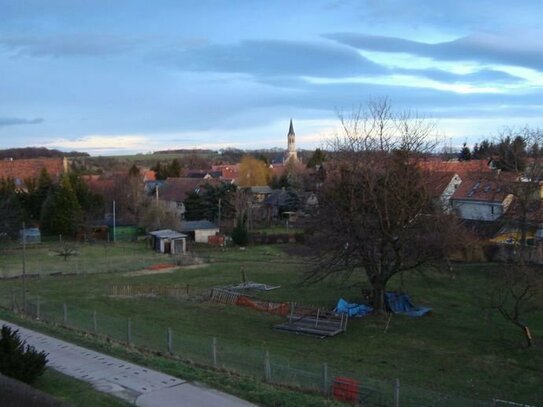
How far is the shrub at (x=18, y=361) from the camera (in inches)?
510

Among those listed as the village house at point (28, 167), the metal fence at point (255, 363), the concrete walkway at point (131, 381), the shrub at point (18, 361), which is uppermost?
the village house at point (28, 167)

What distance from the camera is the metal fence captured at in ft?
50.9

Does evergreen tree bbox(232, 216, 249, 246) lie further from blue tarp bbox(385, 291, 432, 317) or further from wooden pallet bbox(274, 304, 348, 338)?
wooden pallet bbox(274, 304, 348, 338)

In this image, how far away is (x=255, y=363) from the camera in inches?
766

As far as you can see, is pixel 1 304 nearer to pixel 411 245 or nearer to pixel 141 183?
pixel 411 245

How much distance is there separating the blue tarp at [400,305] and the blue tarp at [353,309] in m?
1.04

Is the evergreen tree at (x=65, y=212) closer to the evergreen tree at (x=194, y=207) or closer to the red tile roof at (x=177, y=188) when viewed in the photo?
the evergreen tree at (x=194, y=207)

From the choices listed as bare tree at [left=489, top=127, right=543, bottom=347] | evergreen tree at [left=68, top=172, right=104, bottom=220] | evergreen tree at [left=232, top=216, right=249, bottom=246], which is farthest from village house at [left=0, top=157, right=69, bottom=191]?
bare tree at [left=489, top=127, right=543, bottom=347]

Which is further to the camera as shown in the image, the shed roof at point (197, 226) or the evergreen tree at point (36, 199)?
the evergreen tree at point (36, 199)

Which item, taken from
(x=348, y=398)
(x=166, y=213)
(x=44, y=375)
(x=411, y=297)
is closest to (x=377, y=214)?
(x=411, y=297)

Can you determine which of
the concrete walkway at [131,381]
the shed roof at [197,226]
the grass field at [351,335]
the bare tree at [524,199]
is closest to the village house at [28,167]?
the shed roof at [197,226]

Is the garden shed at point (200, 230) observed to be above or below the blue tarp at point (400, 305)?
below

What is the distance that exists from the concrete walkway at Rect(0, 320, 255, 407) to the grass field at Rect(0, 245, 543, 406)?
3157 millimetres

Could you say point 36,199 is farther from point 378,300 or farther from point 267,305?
point 378,300
